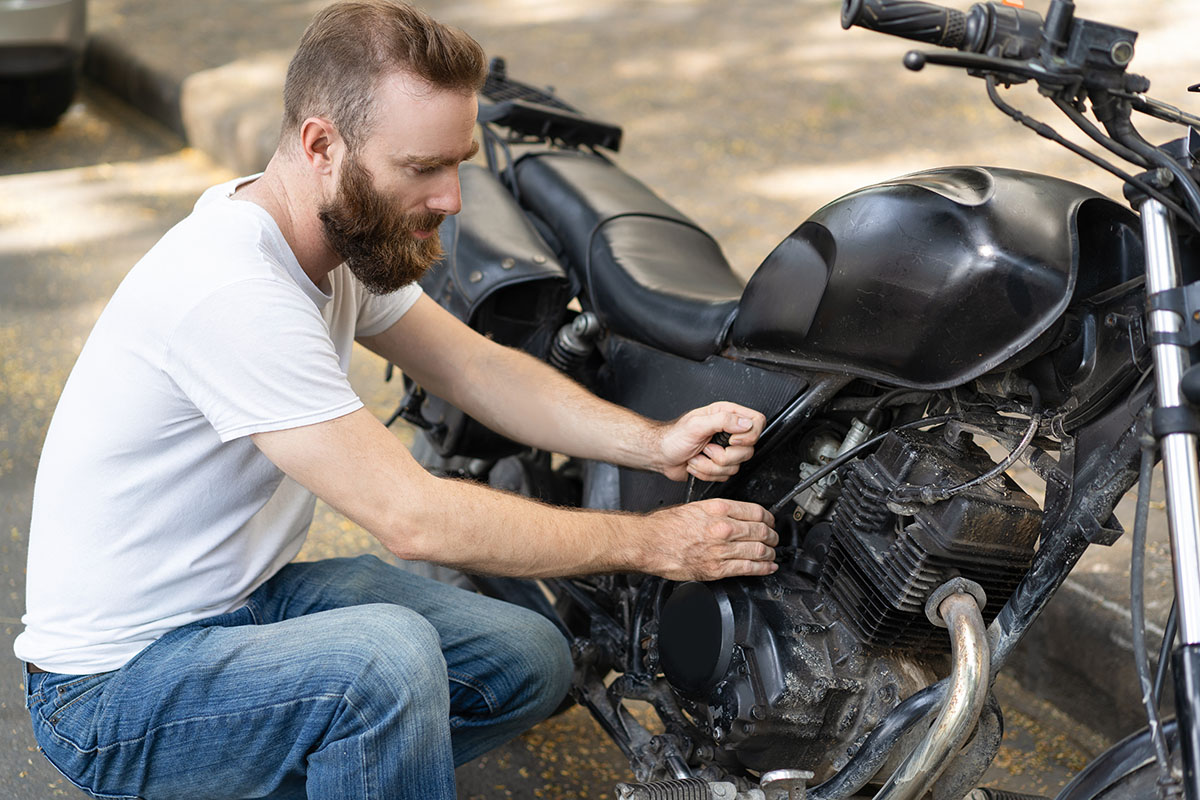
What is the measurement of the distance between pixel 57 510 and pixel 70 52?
4.41 meters

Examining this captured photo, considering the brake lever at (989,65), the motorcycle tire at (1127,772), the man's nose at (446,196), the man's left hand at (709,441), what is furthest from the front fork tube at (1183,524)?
the man's nose at (446,196)

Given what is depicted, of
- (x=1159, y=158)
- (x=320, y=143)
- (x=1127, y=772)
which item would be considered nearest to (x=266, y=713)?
(x=320, y=143)

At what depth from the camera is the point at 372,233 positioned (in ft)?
6.13

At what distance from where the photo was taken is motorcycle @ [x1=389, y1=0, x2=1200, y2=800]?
1.34 m

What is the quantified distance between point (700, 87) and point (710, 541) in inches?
176

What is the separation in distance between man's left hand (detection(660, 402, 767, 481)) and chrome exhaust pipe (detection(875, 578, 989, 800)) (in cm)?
40

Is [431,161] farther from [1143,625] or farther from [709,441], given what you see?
[1143,625]

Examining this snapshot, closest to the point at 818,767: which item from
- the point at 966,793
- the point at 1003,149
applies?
the point at 966,793

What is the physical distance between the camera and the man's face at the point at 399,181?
1.79m

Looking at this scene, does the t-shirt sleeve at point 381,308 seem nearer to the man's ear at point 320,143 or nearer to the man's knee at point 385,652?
the man's ear at point 320,143

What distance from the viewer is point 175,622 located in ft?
6.35

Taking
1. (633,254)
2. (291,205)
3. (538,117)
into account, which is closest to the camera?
(291,205)

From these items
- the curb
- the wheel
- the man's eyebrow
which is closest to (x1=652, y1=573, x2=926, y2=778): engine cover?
the man's eyebrow

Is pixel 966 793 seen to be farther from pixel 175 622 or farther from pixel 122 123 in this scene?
pixel 122 123
